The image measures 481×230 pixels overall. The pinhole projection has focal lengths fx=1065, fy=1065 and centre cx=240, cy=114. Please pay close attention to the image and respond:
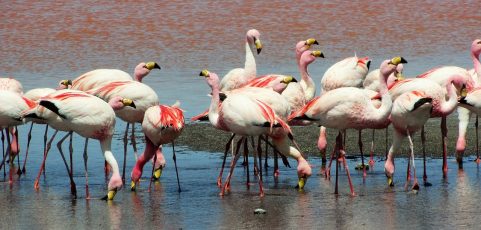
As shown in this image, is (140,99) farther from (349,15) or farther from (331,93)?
(349,15)

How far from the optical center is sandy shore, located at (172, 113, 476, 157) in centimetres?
1135

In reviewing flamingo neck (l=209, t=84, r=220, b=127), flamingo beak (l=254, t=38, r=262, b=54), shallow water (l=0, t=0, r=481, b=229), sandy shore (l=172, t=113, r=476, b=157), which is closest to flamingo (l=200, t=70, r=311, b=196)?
flamingo neck (l=209, t=84, r=220, b=127)

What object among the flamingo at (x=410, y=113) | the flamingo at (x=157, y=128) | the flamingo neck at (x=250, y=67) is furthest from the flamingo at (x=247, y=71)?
the flamingo at (x=410, y=113)

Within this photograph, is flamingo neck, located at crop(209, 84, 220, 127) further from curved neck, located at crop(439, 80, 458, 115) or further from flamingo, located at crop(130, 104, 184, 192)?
curved neck, located at crop(439, 80, 458, 115)

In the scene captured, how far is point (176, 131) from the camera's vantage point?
30.4 feet

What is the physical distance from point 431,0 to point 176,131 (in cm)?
1565

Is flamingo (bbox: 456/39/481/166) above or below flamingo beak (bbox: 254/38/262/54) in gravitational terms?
below

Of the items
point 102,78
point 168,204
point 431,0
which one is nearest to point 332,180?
point 168,204

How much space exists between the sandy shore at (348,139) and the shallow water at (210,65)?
0.46 meters

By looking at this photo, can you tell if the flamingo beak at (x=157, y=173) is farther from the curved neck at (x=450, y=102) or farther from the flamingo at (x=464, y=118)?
the flamingo at (x=464, y=118)

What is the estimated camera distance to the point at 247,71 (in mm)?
11805

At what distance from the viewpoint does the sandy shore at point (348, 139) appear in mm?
11352

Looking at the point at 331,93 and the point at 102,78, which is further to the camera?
the point at 102,78

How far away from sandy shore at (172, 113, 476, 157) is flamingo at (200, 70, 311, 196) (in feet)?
6.05
